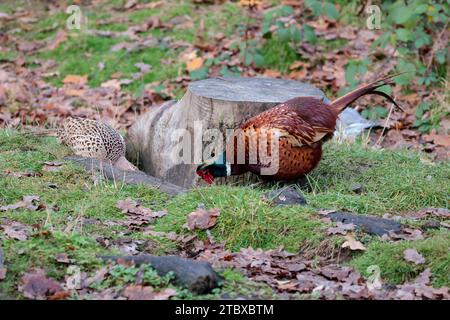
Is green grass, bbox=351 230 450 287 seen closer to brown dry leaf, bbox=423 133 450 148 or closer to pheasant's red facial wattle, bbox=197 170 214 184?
pheasant's red facial wattle, bbox=197 170 214 184

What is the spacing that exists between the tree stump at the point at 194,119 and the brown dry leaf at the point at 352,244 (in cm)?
175

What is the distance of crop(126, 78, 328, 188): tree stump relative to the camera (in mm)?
6371

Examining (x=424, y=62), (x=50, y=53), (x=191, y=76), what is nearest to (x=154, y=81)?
(x=191, y=76)

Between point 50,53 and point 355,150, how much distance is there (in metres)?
5.19

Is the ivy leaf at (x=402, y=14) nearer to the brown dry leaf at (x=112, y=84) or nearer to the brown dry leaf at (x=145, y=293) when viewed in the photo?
the brown dry leaf at (x=112, y=84)

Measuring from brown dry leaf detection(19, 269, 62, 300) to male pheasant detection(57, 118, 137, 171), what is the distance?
2.61 m

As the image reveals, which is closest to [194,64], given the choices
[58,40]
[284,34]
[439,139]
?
[284,34]

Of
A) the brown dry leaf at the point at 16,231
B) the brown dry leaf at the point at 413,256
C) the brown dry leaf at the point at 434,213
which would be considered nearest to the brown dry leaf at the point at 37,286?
the brown dry leaf at the point at 16,231

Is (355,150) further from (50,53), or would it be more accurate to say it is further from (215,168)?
(50,53)

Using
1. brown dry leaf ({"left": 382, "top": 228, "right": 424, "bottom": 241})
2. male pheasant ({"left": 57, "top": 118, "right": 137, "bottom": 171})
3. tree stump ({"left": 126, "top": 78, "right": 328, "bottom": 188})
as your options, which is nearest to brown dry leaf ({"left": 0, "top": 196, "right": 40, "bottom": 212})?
male pheasant ({"left": 57, "top": 118, "right": 137, "bottom": 171})

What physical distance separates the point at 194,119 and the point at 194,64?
10.8 feet

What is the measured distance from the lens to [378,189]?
6.11 meters

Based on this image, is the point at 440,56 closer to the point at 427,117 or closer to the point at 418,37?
the point at 418,37

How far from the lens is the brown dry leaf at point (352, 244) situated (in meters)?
4.81
